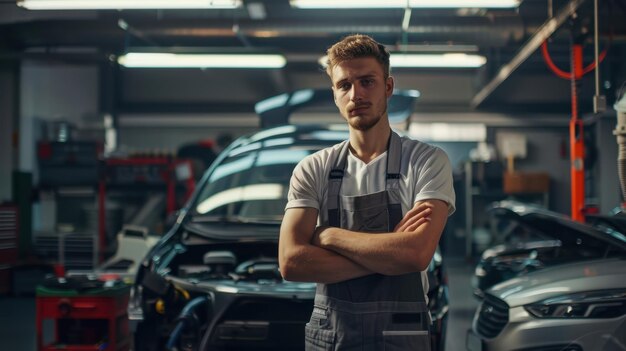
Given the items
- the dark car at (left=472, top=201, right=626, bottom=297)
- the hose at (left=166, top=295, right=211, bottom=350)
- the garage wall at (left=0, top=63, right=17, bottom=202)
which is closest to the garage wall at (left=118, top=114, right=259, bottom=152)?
the garage wall at (left=0, top=63, right=17, bottom=202)

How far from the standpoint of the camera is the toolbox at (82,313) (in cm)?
377

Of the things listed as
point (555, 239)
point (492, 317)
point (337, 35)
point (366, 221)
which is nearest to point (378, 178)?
point (366, 221)

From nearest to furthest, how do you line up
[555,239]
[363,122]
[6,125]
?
1. [363,122]
2. [555,239]
3. [6,125]

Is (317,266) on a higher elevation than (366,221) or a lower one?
lower

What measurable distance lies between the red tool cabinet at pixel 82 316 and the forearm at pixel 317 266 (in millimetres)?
2248

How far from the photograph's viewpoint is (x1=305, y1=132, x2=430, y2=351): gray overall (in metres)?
1.73

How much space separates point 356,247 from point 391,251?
0.09 metres

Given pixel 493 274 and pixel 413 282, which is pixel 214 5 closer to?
pixel 493 274

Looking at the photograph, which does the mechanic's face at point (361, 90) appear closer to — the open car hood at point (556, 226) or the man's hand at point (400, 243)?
the man's hand at point (400, 243)

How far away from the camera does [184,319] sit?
269 centimetres

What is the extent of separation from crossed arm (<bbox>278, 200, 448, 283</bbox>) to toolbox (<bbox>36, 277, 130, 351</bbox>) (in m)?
2.25

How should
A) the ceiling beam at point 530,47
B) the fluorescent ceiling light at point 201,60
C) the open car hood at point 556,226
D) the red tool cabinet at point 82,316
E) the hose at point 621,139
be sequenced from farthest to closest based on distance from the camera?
the fluorescent ceiling light at point 201,60 < the ceiling beam at point 530,47 < the red tool cabinet at point 82,316 < the hose at point 621,139 < the open car hood at point 556,226

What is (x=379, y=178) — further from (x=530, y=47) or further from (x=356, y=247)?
(x=530, y=47)

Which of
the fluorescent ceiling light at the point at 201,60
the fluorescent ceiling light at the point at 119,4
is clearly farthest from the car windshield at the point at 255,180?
the fluorescent ceiling light at the point at 201,60
